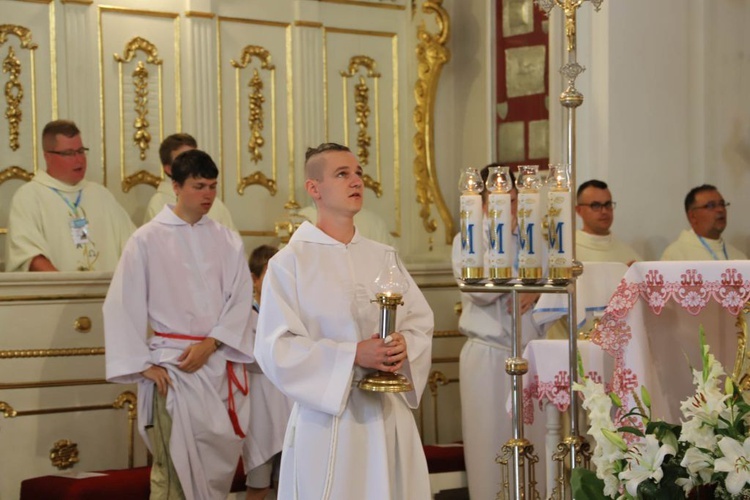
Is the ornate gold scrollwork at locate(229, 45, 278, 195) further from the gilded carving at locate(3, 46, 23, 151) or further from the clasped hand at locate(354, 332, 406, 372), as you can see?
the clasped hand at locate(354, 332, 406, 372)

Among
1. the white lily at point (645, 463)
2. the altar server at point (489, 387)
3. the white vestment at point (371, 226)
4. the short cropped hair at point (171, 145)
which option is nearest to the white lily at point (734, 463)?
the white lily at point (645, 463)

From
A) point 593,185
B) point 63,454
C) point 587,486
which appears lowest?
point 63,454

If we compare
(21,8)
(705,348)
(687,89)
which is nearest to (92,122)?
(21,8)

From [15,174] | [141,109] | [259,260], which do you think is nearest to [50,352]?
[259,260]

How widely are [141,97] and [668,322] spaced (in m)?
4.93

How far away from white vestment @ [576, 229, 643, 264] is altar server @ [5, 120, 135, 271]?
2.82 metres

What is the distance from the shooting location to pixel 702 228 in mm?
7551

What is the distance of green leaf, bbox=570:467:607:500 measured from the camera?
2.56 m

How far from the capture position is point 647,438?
2.40 m

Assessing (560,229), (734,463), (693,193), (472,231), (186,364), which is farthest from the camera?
(693,193)

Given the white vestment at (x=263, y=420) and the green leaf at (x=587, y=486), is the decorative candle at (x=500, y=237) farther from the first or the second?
the white vestment at (x=263, y=420)

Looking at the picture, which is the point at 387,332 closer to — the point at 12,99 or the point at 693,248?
the point at 693,248

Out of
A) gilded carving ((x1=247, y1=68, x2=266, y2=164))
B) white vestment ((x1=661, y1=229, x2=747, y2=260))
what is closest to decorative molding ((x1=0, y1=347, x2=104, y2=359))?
gilded carving ((x1=247, y1=68, x2=266, y2=164))

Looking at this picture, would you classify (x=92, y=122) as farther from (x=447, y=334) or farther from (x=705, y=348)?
(x=705, y=348)
